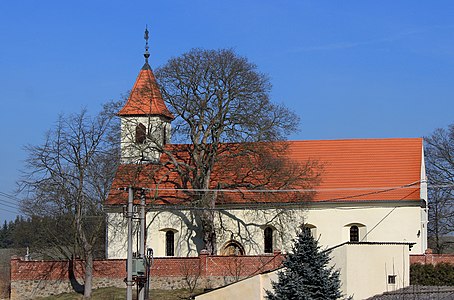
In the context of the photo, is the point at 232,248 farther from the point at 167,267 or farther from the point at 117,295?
the point at 117,295

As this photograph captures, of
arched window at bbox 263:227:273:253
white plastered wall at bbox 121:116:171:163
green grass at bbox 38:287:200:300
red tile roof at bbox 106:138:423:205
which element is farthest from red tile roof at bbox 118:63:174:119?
green grass at bbox 38:287:200:300

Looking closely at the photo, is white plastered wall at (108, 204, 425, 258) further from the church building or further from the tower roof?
the tower roof

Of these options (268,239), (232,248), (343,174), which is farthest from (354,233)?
(232,248)

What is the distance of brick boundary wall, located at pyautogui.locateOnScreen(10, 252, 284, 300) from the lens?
42781 mm

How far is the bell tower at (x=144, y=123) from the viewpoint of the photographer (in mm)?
47897

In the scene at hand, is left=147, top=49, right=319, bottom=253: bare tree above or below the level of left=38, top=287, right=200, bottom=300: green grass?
above

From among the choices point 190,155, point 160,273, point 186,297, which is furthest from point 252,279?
point 190,155

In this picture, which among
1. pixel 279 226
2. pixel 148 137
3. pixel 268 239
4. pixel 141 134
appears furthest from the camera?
pixel 268 239

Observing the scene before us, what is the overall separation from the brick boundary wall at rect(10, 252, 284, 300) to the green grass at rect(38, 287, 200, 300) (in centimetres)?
52

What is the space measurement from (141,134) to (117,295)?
10624 millimetres

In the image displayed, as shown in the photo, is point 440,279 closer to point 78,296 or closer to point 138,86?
point 78,296

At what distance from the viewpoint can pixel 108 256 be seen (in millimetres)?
51000

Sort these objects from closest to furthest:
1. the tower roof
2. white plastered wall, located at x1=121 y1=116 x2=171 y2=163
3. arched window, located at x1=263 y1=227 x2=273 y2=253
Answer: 1. white plastered wall, located at x1=121 y1=116 x2=171 y2=163
2. the tower roof
3. arched window, located at x1=263 y1=227 x2=273 y2=253

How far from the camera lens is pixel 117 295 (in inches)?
1674
